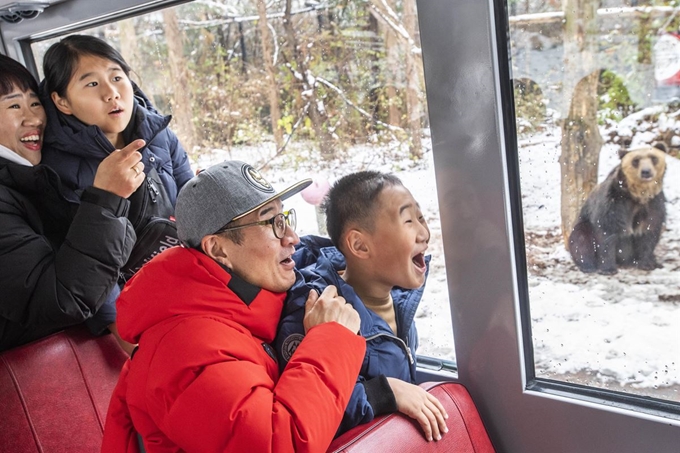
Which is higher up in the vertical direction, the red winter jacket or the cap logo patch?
the cap logo patch

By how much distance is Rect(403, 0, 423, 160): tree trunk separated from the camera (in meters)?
1.58

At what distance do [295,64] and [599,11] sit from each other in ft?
2.92

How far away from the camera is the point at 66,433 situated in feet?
5.65

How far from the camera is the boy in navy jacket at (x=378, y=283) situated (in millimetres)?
1428

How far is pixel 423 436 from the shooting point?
141 centimetres

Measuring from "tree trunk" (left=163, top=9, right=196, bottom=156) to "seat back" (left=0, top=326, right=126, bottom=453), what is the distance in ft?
2.49

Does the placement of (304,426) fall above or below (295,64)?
A: below

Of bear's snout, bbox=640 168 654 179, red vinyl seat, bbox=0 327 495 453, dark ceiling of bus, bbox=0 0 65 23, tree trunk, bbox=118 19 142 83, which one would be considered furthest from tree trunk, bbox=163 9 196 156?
bear's snout, bbox=640 168 654 179

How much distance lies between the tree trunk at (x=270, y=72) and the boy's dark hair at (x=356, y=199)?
1.48ft

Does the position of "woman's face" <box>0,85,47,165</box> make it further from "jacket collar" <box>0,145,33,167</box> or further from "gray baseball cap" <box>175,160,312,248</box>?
"gray baseball cap" <box>175,160,312,248</box>

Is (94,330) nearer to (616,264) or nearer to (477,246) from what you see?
(477,246)

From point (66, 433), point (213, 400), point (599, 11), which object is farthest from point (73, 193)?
point (599, 11)

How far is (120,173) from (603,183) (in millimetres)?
1176

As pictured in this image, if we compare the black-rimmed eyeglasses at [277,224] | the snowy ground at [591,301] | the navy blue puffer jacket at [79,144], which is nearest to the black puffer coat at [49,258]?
the navy blue puffer jacket at [79,144]
